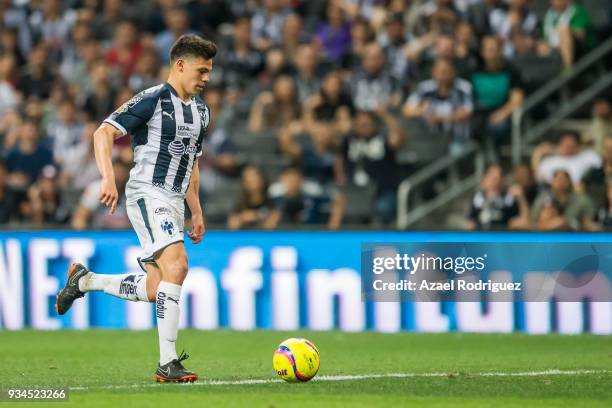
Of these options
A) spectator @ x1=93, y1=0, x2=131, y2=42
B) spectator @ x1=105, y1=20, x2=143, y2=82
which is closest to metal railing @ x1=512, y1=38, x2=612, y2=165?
spectator @ x1=105, y1=20, x2=143, y2=82

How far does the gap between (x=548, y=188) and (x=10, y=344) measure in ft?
21.2

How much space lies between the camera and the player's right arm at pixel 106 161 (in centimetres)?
877

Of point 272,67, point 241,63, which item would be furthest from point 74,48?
point 272,67

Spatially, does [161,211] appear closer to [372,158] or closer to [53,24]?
[372,158]

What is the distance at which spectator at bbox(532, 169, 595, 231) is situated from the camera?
14.9 metres

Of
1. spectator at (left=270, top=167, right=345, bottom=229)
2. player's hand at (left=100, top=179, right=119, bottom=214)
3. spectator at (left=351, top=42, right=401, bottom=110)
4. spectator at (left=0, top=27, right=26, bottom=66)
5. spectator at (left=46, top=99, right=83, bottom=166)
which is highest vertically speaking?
spectator at (left=0, top=27, right=26, bottom=66)

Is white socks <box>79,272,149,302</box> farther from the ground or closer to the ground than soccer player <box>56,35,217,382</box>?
closer to the ground

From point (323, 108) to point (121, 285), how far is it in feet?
27.1

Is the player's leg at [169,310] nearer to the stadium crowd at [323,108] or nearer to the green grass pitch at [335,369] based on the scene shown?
the green grass pitch at [335,369]

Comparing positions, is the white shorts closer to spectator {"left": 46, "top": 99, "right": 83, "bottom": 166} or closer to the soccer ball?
the soccer ball

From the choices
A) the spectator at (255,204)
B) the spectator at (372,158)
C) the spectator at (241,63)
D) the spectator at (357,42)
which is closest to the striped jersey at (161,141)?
the spectator at (255,204)

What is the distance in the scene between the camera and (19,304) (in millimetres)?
15023

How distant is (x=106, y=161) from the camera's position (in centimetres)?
904

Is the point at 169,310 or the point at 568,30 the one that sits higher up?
the point at 568,30
